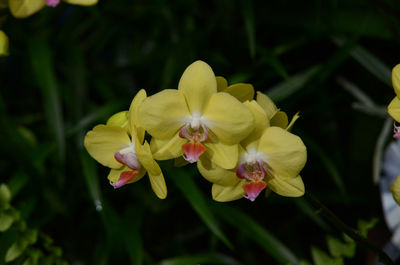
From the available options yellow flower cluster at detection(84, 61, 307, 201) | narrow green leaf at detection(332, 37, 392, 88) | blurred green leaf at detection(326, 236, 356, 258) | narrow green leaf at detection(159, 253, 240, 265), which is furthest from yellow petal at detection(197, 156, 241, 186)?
narrow green leaf at detection(332, 37, 392, 88)

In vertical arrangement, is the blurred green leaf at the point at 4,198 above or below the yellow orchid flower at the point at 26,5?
below

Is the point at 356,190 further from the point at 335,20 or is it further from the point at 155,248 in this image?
the point at 155,248

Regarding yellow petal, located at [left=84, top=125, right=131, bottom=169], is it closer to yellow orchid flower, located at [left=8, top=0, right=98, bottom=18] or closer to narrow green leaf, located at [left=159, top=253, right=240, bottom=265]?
yellow orchid flower, located at [left=8, top=0, right=98, bottom=18]

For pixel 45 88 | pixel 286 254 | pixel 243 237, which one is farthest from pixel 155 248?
pixel 45 88

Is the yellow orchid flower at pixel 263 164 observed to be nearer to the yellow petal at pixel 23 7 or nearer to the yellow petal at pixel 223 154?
the yellow petal at pixel 223 154

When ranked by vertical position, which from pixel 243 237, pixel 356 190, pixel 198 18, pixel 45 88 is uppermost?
pixel 198 18

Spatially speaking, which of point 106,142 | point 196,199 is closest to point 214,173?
point 106,142

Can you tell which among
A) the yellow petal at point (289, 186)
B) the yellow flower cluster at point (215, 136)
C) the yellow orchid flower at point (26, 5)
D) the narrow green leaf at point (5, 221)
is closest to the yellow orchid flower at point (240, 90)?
the yellow flower cluster at point (215, 136)
